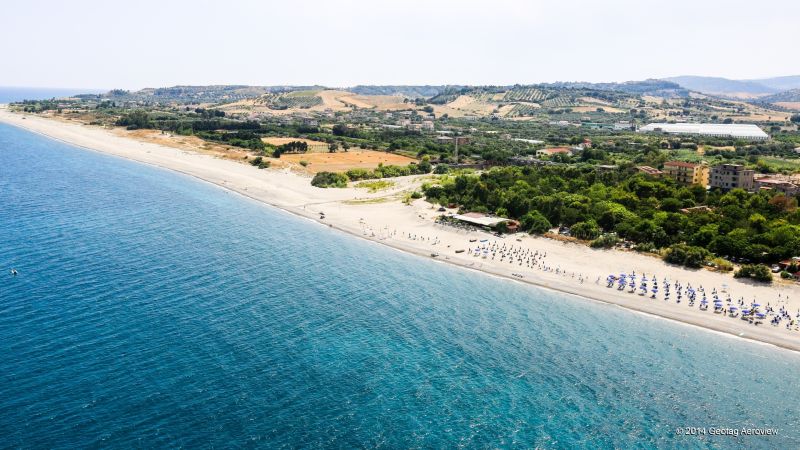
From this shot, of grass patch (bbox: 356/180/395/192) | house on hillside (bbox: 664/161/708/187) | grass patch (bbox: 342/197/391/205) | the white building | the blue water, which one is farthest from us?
the white building

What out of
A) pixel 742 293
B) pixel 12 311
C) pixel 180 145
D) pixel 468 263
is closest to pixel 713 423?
pixel 742 293

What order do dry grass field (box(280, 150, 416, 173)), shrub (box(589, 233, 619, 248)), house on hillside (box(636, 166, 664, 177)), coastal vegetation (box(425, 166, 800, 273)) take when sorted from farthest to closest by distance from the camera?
dry grass field (box(280, 150, 416, 173)) → house on hillside (box(636, 166, 664, 177)) → shrub (box(589, 233, 619, 248)) → coastal vegetation (box(425, 166, 800, 273))

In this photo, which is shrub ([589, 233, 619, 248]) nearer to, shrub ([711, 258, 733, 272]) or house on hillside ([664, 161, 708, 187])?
shrub ([711, 258, 733, 272])

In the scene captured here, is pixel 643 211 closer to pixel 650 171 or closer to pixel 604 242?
pixel 604 242

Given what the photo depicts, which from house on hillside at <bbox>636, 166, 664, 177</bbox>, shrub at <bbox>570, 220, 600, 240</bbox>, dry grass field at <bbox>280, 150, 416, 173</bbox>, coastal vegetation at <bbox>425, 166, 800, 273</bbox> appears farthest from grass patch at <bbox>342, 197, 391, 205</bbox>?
house on hillside at <bbox>636, 166, 664, 177</bbox>

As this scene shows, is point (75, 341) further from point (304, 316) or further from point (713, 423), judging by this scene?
point (713, 423)

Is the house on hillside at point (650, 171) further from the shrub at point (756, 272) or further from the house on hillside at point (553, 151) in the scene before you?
the shrub at point (756, 272)

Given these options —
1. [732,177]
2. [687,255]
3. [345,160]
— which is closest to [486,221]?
[687,255]
